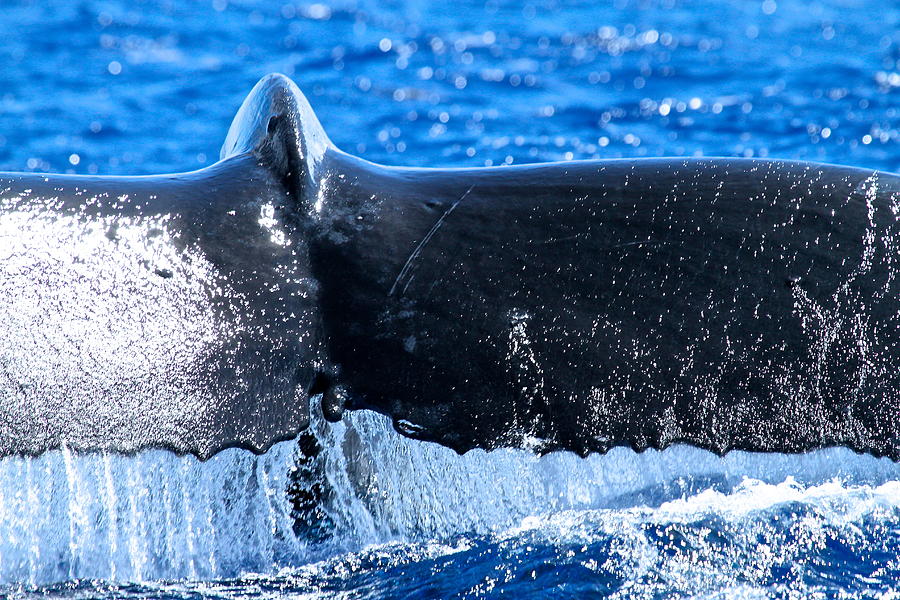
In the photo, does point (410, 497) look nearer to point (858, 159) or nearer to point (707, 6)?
point (858, 159)

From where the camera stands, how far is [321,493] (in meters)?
3.46

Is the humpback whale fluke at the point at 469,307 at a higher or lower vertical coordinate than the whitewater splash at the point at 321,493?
higher

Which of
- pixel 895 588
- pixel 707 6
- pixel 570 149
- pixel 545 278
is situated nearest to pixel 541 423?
pixel 545 278

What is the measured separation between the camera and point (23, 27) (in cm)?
1165

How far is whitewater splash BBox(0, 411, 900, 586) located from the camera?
319 cm

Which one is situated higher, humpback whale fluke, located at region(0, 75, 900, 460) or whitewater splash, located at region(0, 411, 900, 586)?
humpback whale fluke, located at region(0, 75, 900, 460)

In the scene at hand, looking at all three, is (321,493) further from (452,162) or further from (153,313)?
(452,162)

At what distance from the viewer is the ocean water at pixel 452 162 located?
329 cm

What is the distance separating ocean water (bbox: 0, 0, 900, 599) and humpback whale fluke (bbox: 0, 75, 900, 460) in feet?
0.34

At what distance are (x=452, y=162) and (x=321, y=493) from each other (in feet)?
19.1

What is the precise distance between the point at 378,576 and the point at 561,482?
0.76 meters

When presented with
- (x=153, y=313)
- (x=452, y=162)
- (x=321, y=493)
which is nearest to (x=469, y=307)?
(x=321, y=493)

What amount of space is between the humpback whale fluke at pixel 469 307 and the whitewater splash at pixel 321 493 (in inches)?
2.7

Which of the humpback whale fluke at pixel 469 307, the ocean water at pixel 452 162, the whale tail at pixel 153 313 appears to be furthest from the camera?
the ocean water at pixel 452 162
